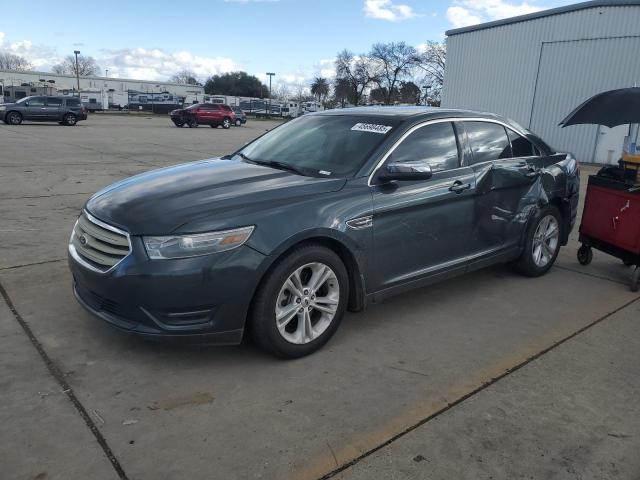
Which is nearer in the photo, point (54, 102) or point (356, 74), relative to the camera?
point (54, 102)

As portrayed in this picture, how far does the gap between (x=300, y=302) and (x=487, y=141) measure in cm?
245

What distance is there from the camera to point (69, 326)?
3.76 m

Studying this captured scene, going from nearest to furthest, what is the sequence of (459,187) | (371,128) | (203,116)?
(371,128) → (459,187) → (203,116)

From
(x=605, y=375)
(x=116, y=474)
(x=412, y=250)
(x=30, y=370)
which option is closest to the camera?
(x=116, y=474)

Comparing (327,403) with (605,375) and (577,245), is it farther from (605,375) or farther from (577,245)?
(577,245)

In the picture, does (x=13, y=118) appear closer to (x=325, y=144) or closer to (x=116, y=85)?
(x=325, y=144)

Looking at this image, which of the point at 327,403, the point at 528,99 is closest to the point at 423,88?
the point at 528,99

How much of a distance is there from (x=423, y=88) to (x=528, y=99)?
5391 cm

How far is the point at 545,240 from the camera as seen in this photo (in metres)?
5.33

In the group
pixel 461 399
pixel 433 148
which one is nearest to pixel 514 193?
pixel 433 148

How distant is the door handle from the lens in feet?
13.8

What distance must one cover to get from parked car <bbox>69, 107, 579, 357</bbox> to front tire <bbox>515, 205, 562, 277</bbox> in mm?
46

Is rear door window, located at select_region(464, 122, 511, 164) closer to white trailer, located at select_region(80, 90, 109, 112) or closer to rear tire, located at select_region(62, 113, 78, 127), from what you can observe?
rear tire, located at select_region(62, 113, 78, 127)

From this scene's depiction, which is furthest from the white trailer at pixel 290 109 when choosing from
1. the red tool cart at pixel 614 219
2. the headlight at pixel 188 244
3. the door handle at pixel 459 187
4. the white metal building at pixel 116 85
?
the headlight at pixel 188 244
